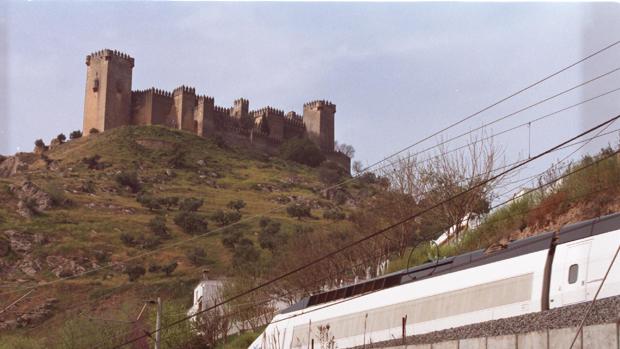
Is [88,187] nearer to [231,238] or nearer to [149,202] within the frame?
[149,202]

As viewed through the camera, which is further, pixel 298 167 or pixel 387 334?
pixel 298 167

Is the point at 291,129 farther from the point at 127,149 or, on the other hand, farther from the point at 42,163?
the point at 42,163

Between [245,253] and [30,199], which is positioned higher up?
[30,199]

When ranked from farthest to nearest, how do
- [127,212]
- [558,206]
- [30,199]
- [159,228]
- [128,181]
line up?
[128,181] → [127,212] → [30,199] → [159,228] → [558,206]

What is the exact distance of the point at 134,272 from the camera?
233ft

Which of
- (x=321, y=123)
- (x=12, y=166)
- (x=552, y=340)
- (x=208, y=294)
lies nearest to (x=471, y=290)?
(x=552, y=340)

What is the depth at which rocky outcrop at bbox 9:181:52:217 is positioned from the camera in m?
86.3

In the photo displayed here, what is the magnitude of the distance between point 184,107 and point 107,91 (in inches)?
442

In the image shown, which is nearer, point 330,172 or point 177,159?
point 177,159

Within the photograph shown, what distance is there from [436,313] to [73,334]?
30067 millimetres

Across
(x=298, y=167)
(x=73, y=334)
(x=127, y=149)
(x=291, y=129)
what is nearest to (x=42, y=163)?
(x=127, y=149)

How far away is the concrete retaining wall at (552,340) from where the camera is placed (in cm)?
1268

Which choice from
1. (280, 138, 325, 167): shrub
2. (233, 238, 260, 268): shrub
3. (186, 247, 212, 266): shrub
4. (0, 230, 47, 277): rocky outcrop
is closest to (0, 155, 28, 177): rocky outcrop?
(0, 230, 47, 277): rocky outcrop

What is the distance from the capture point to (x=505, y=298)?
20.1 m
